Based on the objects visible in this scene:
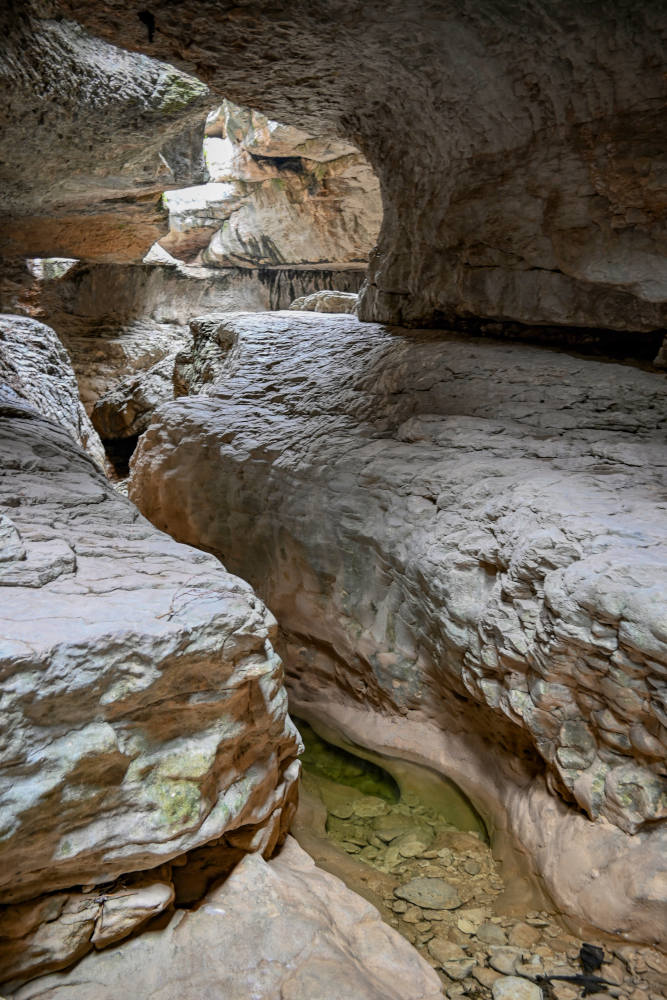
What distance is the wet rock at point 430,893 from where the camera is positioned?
8.16 feet

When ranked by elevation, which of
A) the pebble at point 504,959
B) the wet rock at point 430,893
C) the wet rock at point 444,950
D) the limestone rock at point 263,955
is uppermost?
the limestone rock at point 263,955

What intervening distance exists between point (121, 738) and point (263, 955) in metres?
0.75

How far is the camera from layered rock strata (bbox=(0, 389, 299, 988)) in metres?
1.74

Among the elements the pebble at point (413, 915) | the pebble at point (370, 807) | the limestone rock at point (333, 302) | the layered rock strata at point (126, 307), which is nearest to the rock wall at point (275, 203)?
the layered rock strata at point (126, 307)

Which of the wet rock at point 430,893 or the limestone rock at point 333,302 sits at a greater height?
the limestone rock at point 333,302

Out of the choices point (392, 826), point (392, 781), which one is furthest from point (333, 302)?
point (392, 826)

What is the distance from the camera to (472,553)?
296cm

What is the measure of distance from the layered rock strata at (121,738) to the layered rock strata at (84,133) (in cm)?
404

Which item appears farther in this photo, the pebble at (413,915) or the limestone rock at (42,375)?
the limestone rock at (42,375)

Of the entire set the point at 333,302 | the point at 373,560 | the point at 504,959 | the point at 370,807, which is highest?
the point at 333,302

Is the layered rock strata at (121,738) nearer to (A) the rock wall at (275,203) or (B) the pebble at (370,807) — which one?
(B) the pebble at (370,807)

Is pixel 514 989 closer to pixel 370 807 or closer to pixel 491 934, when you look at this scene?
pixel 491 934

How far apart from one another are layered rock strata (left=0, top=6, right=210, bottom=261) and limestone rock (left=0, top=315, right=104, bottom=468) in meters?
1.47

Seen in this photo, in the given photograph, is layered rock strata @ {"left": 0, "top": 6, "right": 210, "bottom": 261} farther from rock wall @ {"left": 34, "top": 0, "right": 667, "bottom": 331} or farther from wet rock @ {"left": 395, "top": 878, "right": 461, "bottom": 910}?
wet rock @ {"left": 395, "top": 878, "right": 461, "bottom": 910}
